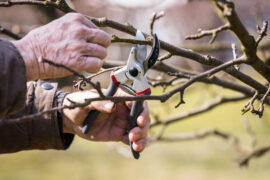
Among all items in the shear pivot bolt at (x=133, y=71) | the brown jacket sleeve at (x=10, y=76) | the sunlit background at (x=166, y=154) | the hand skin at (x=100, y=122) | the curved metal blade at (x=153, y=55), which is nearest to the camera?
the brown jacket sleeve at (x=10, y=76)

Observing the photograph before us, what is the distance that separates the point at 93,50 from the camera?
0.85 metres

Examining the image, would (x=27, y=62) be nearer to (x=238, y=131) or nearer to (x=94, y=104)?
(x=94, y=104)

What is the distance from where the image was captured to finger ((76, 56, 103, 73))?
84 centimetres

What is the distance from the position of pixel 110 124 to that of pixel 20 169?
11.4 feet

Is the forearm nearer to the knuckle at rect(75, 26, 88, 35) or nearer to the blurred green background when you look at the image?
the knuckle at rect(75, 26, 88, 35)

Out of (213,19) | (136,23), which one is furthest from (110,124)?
(213,19)

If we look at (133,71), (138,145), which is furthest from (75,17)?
(138,145)

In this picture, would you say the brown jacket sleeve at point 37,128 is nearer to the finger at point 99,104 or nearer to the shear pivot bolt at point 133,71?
the finger at point 99,104

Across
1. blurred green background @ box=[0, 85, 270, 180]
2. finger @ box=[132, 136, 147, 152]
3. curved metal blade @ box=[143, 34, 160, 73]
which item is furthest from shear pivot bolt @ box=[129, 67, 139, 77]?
blurred green background @ box=[0, 85, 270, 180]

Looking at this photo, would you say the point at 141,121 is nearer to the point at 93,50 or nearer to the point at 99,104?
the point at 99,104

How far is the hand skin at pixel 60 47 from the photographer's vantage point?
82 cm

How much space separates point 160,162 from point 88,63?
3567mm

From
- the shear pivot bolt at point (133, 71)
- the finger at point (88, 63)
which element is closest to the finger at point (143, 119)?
the shear pivot bolt at point (133, 71)

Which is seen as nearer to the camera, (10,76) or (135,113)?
(10,76)
